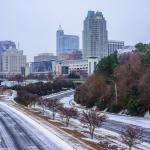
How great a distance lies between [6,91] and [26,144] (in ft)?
458

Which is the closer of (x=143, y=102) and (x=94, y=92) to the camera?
(x=143, y=102)

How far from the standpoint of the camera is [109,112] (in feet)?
281

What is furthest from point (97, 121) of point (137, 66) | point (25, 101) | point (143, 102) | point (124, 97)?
point (25, 101)

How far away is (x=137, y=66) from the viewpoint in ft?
295

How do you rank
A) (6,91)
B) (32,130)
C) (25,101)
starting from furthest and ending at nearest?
(6,91)
(25,101)
(32,130)

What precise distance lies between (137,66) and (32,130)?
144 ft

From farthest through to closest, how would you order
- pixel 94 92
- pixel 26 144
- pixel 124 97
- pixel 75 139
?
pixel 94 92, pixel 124 97, pixel 75 139, pixel 26 144

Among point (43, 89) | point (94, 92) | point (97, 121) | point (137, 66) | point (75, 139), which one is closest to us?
point (75, 139)

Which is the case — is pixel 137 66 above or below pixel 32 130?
above

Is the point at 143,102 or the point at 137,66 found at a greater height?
the point at 137,66

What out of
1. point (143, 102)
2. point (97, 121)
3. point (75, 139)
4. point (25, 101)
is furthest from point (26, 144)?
point (25, 101)

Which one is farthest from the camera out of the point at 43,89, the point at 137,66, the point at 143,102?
the point at 43,89

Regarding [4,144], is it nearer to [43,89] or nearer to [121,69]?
[121,69]

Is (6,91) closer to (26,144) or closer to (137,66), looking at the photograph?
(137,66)
